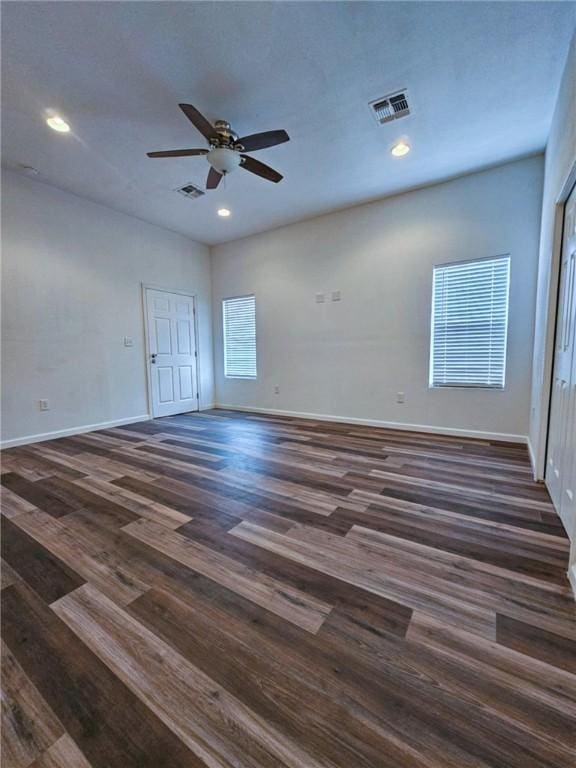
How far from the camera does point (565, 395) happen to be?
1.97 meters

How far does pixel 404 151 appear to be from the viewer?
10.0ft

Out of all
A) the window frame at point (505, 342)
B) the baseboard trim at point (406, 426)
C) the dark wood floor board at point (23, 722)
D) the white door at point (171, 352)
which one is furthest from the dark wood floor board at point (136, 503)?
the window frame at point (505, 342)

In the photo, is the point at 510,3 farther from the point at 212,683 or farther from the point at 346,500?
the point at 212,683

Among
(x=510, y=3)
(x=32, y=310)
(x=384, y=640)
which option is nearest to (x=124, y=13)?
(x=510, y=3)

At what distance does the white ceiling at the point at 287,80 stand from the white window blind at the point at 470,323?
3.64 ft

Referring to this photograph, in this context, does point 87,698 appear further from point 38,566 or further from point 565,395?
point 565,395

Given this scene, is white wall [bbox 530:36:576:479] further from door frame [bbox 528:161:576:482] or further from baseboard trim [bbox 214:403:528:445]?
baseboard trim [bbox 214:403:528:445]

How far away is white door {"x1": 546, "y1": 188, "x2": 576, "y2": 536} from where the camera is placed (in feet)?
5.81

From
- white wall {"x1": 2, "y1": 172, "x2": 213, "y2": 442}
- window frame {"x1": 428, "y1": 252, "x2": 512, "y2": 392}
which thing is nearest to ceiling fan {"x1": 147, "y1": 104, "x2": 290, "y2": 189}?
white wall {"x1": 2, "y1": 172, "x2": 213, "y2": 442}

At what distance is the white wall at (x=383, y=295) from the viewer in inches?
133

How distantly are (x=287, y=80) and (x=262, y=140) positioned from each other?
415 millimetres

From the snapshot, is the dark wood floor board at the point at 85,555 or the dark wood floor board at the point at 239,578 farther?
the dark wood floor board at the point at 85,555

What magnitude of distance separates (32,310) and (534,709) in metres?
5.07

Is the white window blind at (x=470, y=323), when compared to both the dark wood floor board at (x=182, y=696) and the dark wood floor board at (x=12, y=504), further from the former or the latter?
the dark wood floor board at (x=12, y=504)
